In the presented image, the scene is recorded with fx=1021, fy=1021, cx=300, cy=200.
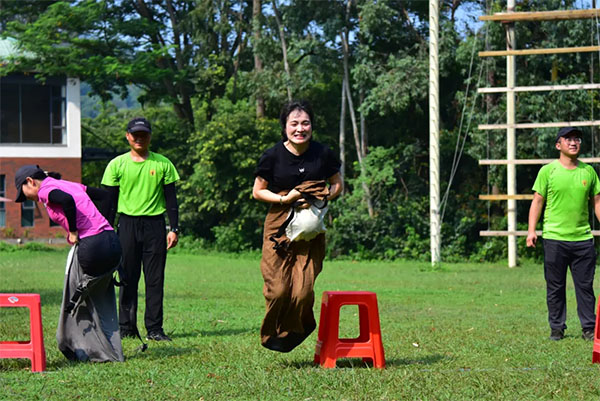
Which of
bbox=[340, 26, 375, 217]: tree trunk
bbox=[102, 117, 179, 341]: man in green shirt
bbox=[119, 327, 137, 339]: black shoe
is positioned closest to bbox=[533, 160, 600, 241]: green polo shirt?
bbox=[102, 117, 179, 341]: man in green shirt

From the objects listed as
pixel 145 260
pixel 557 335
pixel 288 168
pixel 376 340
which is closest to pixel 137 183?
pixel 145 260

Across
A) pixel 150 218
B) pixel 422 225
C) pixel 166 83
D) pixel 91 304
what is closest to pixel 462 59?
pixel 422 225

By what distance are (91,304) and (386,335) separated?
12.2 ft

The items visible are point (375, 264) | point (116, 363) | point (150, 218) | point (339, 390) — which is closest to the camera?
point (339, 390)

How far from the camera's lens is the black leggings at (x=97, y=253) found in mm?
8844

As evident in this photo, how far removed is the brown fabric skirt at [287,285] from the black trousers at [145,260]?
2.74 metres

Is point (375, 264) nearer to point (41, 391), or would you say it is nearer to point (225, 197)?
point (225, 197)

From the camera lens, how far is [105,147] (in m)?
48.8

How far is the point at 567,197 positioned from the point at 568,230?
36 centimetres

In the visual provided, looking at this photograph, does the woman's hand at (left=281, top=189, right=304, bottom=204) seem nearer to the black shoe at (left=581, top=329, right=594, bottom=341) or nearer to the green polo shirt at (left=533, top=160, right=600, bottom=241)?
the green polo shirt at (left=533, top=160, right=600, bottom=241)

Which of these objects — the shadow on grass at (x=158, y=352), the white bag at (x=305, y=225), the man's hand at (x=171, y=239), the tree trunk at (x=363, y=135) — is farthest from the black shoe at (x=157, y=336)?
the tree trunk at (x=363, y=135)

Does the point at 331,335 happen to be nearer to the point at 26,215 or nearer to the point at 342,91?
the point at 342,91

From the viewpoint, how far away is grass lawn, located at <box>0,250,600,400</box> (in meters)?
7.41

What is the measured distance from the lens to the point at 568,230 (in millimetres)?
11008
